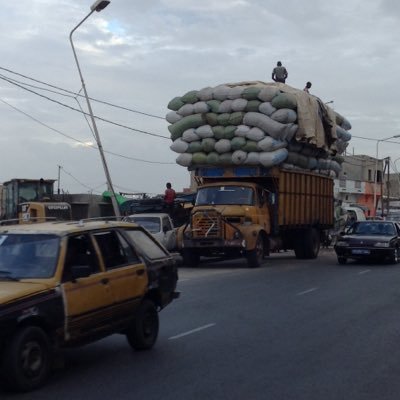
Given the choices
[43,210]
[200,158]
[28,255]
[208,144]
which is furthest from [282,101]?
[28,255]

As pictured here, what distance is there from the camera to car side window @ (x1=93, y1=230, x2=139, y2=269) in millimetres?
8188

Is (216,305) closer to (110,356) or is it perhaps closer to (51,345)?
(110,356)

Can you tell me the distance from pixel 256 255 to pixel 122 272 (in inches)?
552

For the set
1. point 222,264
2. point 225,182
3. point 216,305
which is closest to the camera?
point 216,305

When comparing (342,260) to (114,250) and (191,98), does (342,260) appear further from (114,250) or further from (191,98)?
(114,250)

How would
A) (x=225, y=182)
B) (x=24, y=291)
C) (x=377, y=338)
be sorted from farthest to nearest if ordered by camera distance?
(x=225, y=182) < (x=377, y=338) < (x=24, y=291)

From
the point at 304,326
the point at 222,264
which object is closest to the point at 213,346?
the point at 304,326

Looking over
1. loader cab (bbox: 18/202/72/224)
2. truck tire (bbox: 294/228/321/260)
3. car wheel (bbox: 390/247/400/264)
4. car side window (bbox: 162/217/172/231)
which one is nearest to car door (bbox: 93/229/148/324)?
car side window (bbox: 162/217/172/231)

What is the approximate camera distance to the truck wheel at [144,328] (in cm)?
870

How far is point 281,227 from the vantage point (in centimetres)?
2352

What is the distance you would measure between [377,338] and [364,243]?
13728mm

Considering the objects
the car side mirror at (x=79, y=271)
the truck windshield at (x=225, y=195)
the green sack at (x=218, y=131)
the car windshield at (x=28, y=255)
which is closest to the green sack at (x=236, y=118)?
the green sack at (x=218, y=131)

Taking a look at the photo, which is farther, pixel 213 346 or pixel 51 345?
pixel 213 346

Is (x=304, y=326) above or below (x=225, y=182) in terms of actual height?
below
